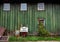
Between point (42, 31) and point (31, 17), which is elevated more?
point (31, 17)

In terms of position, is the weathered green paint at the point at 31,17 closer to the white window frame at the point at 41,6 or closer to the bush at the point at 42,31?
the white window frame at the point at 41,6

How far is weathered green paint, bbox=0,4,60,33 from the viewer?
44.0 feet

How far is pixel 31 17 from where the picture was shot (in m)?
13.5

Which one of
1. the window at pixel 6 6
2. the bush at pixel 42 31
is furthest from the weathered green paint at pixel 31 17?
the bush at pixel 42 31

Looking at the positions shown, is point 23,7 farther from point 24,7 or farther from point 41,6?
point 41,6

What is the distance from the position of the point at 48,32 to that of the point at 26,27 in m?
1.21

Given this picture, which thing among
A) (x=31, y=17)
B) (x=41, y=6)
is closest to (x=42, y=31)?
(x=31, y=17)

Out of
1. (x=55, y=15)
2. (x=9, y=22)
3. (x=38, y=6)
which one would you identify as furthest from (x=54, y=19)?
(x=9, y=22)

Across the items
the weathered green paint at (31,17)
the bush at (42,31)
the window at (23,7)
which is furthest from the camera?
the window at (23,7)

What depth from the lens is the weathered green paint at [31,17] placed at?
13414 millimetres

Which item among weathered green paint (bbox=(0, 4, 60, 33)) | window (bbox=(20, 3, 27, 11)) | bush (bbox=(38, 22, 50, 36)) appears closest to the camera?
bush (bbox=(38, 22, 50, 36))

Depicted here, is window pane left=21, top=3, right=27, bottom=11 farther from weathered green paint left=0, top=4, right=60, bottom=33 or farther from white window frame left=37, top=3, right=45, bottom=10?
white window frame left=37, top=3, right=45, bottom=10

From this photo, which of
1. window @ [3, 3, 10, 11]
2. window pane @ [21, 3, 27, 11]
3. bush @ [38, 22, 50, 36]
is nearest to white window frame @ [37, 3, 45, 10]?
window pane @ [21, 3, 27, 11]

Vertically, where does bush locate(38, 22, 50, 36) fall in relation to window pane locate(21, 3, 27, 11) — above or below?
below
